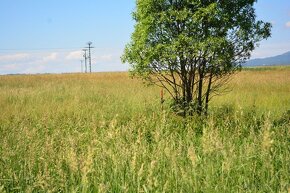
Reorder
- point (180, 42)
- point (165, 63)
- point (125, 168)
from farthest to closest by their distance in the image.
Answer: point (165, 63) → point (180, 42) → point (125, 168)

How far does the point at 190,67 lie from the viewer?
29.7ft

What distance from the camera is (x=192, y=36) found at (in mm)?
8352

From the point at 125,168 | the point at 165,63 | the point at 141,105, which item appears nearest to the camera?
the point at 125,168

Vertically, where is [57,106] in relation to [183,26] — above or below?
below

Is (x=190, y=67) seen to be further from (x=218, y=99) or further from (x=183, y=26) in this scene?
(x=218, y=99)

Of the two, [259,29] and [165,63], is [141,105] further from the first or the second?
[259,29]

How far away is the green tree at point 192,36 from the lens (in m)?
8.35

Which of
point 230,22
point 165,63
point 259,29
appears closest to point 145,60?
point 165,63

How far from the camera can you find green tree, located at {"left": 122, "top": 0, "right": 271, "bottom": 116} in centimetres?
835

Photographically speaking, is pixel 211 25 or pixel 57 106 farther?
pixel 57 106

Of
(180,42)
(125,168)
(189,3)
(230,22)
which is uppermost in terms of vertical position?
(189,3)

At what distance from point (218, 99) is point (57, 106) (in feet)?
24.1

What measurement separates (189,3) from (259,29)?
2.17 m

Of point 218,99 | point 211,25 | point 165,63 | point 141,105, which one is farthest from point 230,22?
point 218,99
